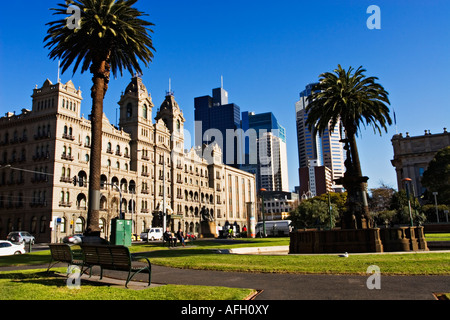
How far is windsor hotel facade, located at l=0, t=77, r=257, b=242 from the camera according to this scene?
62.5 metres

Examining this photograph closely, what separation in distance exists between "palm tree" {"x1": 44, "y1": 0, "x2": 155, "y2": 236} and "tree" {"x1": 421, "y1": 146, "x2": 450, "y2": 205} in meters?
68.2

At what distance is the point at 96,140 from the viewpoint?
29562 millimetres

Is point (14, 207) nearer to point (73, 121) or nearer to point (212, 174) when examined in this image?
point (73, 121)

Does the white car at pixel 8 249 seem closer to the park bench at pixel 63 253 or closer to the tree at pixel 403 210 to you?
the park bench at pixel 63 253

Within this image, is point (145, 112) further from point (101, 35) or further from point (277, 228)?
point (101, 35)

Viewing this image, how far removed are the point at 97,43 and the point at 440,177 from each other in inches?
2889

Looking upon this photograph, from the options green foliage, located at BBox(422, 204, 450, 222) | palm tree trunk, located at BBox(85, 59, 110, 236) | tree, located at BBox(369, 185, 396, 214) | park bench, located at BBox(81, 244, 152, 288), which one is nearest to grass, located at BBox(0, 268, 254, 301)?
park bench, located at BBox(81, 244, 152, 288)

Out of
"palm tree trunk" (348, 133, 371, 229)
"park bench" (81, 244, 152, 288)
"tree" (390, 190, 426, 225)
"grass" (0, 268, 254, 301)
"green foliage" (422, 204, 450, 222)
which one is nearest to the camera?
"grass" (0, 268, 254, 301)

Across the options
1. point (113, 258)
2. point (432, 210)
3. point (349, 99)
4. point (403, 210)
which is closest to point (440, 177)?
point (432, 210)

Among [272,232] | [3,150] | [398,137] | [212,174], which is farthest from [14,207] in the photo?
[398,137]

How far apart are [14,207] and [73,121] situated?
18.1 metres

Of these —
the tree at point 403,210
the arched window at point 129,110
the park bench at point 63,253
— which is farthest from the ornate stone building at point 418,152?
the park bench at point 63,253

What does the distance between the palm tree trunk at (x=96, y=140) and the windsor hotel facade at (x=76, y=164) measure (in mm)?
19105

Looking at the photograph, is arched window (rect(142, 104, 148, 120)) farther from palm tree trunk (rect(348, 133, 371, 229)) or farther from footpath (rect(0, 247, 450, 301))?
footpath (rect(0, 247, 450, 301))
